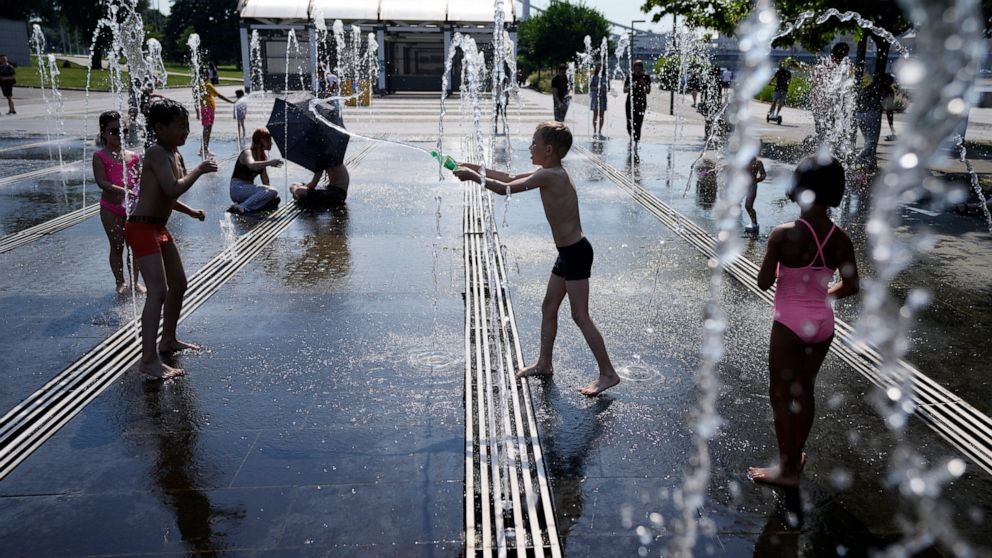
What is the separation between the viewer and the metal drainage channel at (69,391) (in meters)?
3.93

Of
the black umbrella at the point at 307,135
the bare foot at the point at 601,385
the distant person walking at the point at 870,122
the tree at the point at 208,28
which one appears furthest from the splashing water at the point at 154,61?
the tree at the point at 208,28

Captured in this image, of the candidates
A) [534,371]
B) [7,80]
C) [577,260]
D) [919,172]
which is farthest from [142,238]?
[7,80]

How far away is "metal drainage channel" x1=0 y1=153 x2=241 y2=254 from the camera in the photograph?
8.05 metres

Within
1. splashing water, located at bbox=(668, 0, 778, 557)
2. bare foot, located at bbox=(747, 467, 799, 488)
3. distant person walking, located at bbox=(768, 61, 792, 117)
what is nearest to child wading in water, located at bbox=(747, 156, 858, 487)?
bare foot, located at bbox=(747, 467, 799, 488)

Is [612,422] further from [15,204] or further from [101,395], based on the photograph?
[15,204]

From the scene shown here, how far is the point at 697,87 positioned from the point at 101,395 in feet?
99.7

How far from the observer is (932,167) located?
13.7m

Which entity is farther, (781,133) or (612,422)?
(781,133)

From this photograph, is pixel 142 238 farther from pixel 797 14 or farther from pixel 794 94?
pixel 794 94

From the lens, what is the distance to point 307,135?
32.4ft

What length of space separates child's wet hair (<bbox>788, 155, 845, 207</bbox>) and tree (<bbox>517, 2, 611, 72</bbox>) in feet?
220

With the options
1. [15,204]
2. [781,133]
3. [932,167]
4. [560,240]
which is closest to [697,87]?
[781,133]

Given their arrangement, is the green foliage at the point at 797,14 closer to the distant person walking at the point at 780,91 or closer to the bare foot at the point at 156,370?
the distant person walking at the point at 780,91

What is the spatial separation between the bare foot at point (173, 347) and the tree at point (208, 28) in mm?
84433
